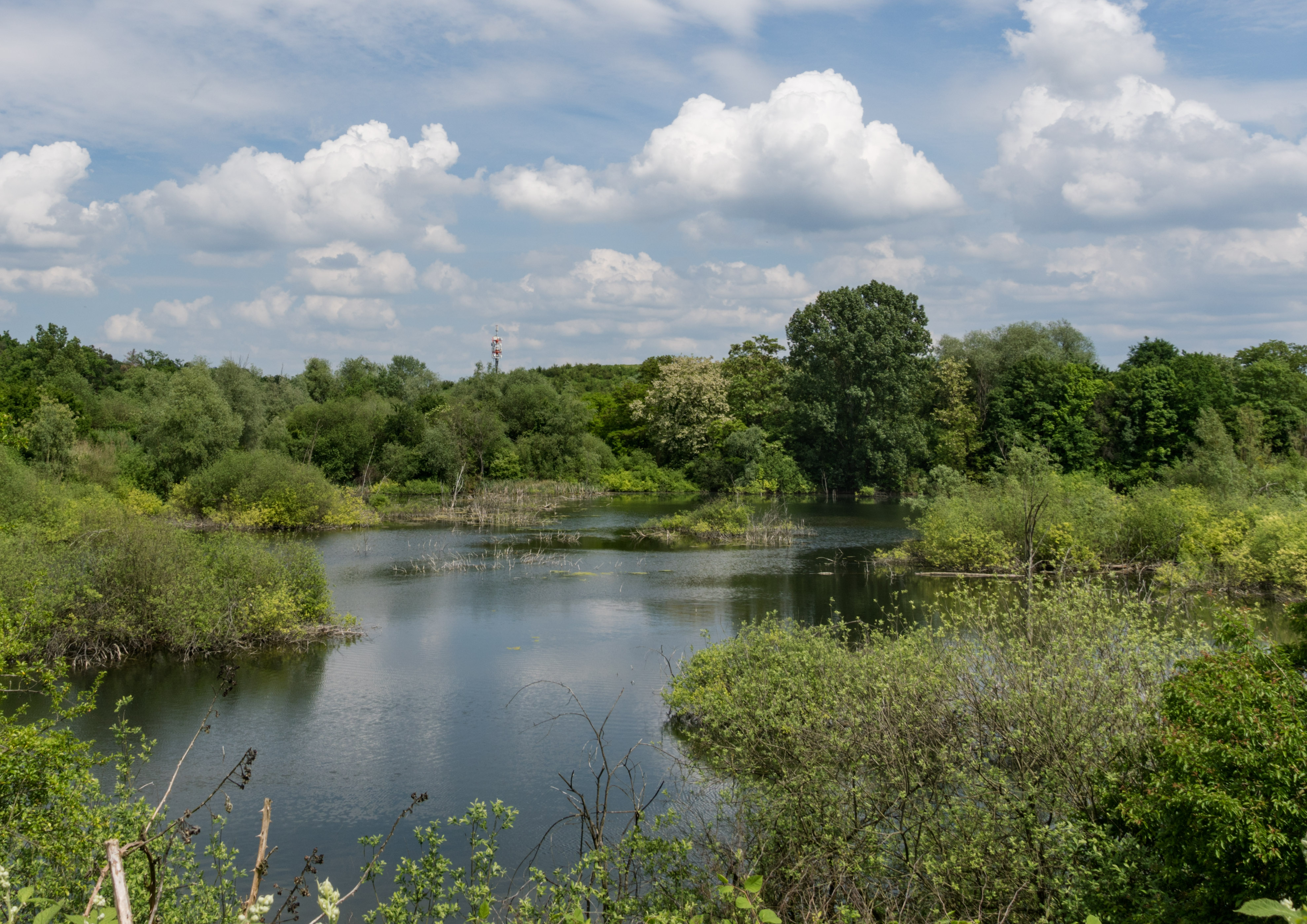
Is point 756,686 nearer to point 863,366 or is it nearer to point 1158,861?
point 1158,861

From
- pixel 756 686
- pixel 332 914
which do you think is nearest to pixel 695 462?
pixel 756 686

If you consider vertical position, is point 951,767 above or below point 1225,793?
below

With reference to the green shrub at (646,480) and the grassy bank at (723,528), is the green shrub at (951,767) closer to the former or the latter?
the grassy bank at (723,528)

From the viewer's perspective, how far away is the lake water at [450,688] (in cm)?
1315

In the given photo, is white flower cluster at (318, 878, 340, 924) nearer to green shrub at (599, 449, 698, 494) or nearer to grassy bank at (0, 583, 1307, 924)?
grassy bank at (0, 583, 1307, 924)

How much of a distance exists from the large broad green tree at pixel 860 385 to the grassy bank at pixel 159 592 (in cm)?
4568

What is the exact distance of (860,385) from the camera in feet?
208

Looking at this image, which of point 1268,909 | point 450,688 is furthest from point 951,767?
point 450,688

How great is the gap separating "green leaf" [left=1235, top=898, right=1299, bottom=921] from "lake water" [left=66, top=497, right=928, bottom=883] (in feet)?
32.2

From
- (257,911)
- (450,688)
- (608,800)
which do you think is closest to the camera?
(257,911)

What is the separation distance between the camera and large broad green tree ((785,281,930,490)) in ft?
205

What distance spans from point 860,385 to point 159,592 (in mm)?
51050

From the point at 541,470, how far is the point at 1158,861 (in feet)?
205

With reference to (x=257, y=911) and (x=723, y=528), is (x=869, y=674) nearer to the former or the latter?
(x=257, y=911)
